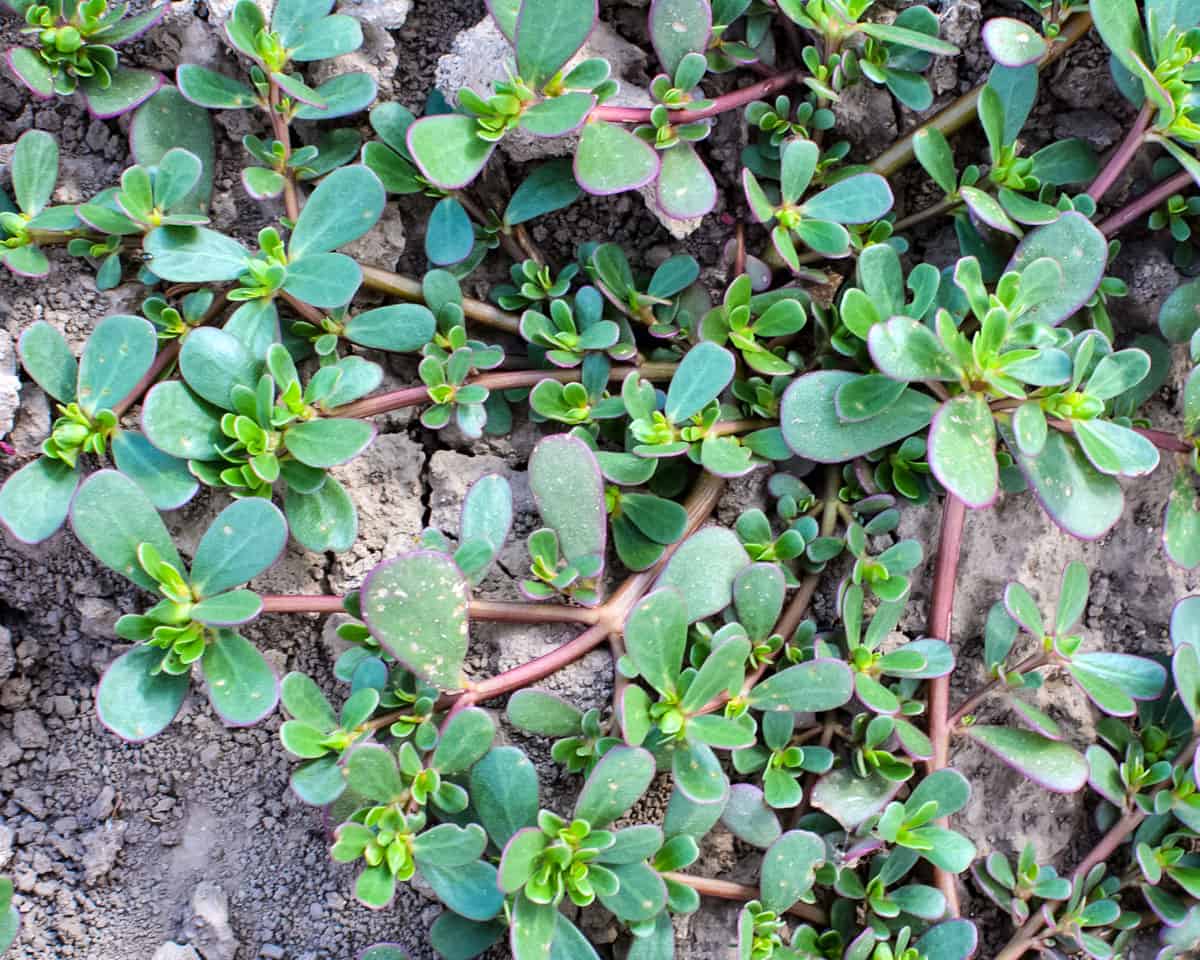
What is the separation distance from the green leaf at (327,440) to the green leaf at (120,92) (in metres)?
0.61

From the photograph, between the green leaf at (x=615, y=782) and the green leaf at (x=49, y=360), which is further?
the green leaf at (x=49, y=360)

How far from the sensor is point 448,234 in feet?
5.51

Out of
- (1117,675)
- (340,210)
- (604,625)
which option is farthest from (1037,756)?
(340,210)

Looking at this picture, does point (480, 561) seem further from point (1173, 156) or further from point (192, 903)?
point (1173, 156)

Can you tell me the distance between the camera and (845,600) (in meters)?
1.57

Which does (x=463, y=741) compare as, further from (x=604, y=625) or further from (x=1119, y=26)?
(x=1119, y=26)

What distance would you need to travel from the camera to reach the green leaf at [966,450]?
140cm

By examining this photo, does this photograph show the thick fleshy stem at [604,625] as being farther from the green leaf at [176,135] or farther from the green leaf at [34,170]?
the green leaf at [34,170]

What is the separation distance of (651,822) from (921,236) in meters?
1.11

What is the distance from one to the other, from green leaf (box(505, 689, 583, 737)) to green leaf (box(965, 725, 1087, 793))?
2.04 ft

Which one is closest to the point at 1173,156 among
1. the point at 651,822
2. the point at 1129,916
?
the point at 1129,916

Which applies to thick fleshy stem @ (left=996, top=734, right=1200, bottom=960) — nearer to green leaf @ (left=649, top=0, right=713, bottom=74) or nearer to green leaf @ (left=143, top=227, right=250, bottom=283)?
green leaf @ (left=649, top=0, right=713, bottom=74)

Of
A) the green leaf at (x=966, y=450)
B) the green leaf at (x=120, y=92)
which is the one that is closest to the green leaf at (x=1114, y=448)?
the green leaf at (x=966, y=450)

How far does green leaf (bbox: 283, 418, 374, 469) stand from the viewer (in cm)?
148
